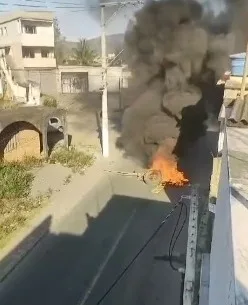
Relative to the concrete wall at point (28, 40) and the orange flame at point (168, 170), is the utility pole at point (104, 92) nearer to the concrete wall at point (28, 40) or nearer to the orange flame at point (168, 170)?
the orange flame at point (168, 170)

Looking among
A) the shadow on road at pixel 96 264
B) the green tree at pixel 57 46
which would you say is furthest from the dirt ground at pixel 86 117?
the green tree at pixel 57 46

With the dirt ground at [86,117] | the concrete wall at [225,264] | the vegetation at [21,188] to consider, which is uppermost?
the concrete wall at [225,264]

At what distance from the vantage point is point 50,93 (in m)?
38.4

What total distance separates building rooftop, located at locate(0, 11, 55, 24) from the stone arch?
22767 mm

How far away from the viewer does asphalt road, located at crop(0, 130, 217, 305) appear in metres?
9.33

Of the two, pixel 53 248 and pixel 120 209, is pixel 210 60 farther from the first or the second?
pixel 53 248

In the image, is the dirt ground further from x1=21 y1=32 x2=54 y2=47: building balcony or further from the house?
x1=21 y1=32 x2=54 y2=47: building balcony

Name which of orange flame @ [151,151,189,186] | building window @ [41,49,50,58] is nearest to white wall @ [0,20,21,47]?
building window @ [41,49,50,58]

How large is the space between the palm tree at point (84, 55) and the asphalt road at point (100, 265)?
3598cm

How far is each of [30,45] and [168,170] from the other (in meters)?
26.9

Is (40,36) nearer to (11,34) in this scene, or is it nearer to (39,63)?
(39,63)

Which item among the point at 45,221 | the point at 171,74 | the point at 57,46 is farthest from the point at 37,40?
the point at 45,221

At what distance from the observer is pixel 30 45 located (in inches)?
1499

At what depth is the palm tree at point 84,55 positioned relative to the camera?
4725 centimetres
